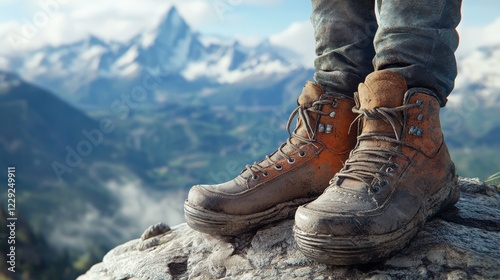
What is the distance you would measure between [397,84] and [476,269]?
1456 millimetres

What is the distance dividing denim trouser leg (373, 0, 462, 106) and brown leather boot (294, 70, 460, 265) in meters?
0.15

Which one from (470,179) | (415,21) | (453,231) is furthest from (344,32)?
(470,179)

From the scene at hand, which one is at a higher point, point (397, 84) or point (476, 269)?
point (397, 84)

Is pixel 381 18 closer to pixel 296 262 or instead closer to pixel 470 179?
pixel 296 262

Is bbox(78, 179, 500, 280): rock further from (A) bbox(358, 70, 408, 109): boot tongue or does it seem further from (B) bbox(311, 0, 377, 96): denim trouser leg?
(B) bbox(311, 0, 377, 96): denim trouser leg

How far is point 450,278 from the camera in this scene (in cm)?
356

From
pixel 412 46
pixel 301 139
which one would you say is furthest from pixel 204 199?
pixel 412 46

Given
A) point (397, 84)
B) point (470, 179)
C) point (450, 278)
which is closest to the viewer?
point (450, 278)

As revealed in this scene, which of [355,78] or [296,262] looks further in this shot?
[355,78]

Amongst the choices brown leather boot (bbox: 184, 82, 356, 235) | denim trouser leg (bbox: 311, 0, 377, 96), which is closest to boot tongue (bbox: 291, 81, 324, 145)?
brown leather boot (bbox: 184, 82, 356, 235)

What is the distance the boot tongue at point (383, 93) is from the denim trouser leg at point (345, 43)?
0.49 meters

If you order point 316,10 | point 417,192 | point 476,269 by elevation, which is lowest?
point 476,269

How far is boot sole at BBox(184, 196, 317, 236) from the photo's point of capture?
4.32 meters

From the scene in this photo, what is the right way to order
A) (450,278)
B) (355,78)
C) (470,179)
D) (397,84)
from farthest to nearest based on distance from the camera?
1. (470,179)
2. (355,78)
3. (397,84)
4. (450,278)
